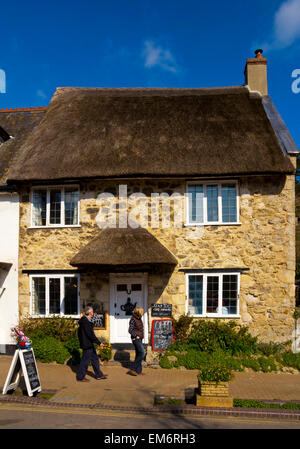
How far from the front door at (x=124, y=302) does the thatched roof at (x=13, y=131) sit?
207 inches

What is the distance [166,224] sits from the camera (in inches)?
514

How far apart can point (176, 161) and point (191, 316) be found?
4.99 meters

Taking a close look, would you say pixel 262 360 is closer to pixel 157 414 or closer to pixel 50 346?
pixel 157 414

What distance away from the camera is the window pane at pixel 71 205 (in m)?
13.5

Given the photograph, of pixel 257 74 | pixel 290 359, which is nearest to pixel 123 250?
pixel 290 359

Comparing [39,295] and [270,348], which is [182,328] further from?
[39,295]

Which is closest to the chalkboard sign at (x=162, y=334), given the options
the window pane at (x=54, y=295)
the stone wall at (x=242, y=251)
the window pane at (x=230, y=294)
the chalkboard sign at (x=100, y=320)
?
the stone wall at (x=242, y=251)

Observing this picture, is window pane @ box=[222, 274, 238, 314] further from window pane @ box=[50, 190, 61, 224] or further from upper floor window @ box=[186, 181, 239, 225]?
window pane @ box=[50, 190, 61, 224]

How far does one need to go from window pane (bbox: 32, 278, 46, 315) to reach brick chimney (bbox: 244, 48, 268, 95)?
11273 mm

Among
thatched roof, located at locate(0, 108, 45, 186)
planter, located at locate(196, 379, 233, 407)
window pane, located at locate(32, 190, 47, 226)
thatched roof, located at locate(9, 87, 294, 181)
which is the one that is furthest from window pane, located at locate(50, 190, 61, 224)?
planter, located at locate(196, 379, 233, 407)

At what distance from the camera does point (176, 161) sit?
12875mm

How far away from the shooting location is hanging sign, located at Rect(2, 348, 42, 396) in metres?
8.44

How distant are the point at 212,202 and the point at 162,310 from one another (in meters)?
3.85
